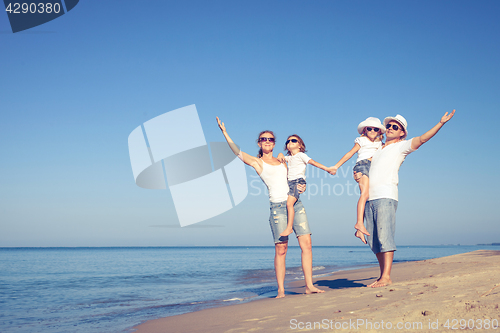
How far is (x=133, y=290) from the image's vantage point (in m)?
9.31

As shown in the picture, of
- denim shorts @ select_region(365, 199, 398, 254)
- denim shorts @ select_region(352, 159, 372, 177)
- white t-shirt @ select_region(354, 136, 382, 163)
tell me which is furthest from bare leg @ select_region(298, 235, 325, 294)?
white t-shirt @ select_region(354, 136, 382, 163)

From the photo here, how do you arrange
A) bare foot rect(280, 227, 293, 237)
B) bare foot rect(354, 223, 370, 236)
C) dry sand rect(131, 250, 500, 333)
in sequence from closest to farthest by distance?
1. dry sand rect(131, 250, 500, 333)
2. bare foot rect(354, 223, 370, 236)
3. bare foot rect(280, 227, 293, 237)

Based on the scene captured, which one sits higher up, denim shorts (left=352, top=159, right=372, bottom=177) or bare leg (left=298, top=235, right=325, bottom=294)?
denim shorts (left=352, top=159, right=372, bottom=177)

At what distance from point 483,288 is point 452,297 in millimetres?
470

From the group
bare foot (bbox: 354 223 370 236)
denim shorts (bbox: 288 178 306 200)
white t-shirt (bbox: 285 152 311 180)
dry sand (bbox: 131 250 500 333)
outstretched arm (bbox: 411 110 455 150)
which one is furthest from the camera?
white t-shirt (bbox: 285 152 311 180)

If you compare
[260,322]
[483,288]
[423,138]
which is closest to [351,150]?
[423,138]

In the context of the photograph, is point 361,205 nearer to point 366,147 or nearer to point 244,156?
point 366,147

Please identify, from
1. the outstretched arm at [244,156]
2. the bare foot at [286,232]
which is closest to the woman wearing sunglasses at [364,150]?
the bare foot at [286,232]

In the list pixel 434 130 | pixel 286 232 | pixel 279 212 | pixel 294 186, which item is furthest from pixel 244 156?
pixel 434 130

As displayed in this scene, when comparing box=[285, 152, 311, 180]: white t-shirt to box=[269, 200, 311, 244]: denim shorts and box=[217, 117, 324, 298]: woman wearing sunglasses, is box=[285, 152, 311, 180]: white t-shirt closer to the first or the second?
box=[217, 117, 324, 298]: woman wearing sunglasses

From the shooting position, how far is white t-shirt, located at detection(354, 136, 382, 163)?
187 inches

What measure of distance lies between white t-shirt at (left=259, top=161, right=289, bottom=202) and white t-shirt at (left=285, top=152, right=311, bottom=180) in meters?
0.11

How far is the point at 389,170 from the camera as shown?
14.3 feet

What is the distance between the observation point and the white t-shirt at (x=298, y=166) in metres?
4.67
